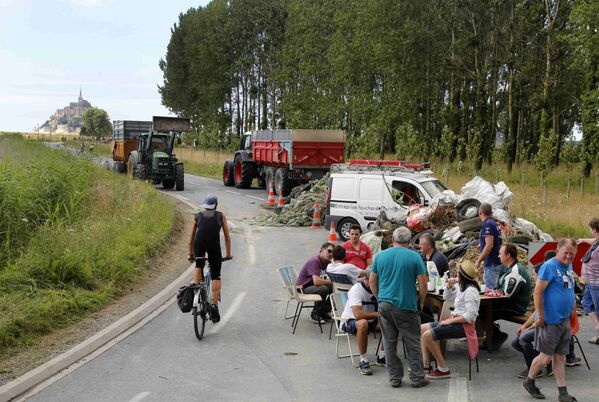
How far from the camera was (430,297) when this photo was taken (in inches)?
375

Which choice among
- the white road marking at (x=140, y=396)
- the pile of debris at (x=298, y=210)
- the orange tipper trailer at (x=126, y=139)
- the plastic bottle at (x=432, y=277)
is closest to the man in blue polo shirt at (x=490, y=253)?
the plastic bottle at (x=432, y=277)

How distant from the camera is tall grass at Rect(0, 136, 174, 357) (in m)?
10.9

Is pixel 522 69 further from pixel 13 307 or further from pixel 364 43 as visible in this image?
pixel 13 307

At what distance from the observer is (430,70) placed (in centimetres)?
5000

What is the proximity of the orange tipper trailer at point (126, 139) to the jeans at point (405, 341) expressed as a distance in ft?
108

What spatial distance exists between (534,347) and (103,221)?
1355 centimetres

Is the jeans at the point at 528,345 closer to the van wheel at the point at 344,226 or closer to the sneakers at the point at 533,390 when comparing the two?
the sneakers at the point at 533,390

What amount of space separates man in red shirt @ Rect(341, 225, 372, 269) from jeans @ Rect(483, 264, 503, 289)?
1.90m

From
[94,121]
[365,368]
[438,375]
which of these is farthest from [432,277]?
[94,121]

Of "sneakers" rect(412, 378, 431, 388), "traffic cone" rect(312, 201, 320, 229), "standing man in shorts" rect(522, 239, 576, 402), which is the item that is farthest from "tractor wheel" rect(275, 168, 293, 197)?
"standing man in shorts" rect(522, 239, 576, 402)

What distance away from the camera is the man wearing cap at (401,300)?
26.5 feet

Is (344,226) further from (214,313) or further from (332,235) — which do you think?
(214,313)

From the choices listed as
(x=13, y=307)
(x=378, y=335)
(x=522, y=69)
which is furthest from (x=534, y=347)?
(x=522, y=69)

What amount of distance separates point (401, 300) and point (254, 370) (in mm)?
2053
